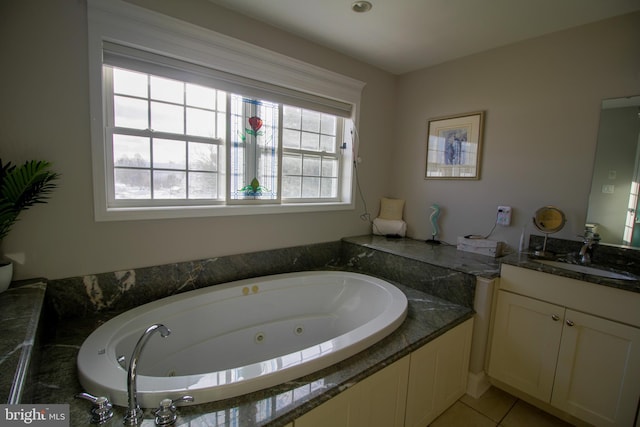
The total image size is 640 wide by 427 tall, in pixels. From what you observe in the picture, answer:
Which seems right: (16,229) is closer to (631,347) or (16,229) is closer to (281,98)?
(281,98)

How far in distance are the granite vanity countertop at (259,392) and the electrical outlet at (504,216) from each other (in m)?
1.20

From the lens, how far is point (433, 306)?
6.12 feet

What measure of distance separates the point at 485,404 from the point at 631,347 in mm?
844

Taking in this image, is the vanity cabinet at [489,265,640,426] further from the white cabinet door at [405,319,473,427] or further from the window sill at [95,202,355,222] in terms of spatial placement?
the window sill at [95,202,355,222]

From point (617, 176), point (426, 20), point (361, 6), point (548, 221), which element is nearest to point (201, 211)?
point (361, 6)

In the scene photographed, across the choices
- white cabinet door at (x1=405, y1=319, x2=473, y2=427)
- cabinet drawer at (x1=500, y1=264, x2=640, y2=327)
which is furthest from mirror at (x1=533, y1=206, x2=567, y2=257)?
white cabinet door at (x1=405, y1=319, x2=473, y2=427)

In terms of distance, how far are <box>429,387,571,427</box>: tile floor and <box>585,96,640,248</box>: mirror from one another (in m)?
1.19

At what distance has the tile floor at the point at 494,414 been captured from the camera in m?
Result: 1.69

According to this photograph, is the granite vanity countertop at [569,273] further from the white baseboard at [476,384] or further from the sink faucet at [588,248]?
the white baseboard at [476,384]

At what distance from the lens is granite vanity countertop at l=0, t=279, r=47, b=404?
77 centimetres

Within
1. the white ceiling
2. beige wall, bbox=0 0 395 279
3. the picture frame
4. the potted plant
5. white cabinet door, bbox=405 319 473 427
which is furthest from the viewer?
the picture frame

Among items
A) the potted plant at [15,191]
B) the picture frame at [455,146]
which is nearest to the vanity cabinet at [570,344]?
the picture frame at [455,146]

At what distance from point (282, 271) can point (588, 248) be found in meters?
2.13

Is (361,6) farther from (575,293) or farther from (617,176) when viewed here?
(575,293)
